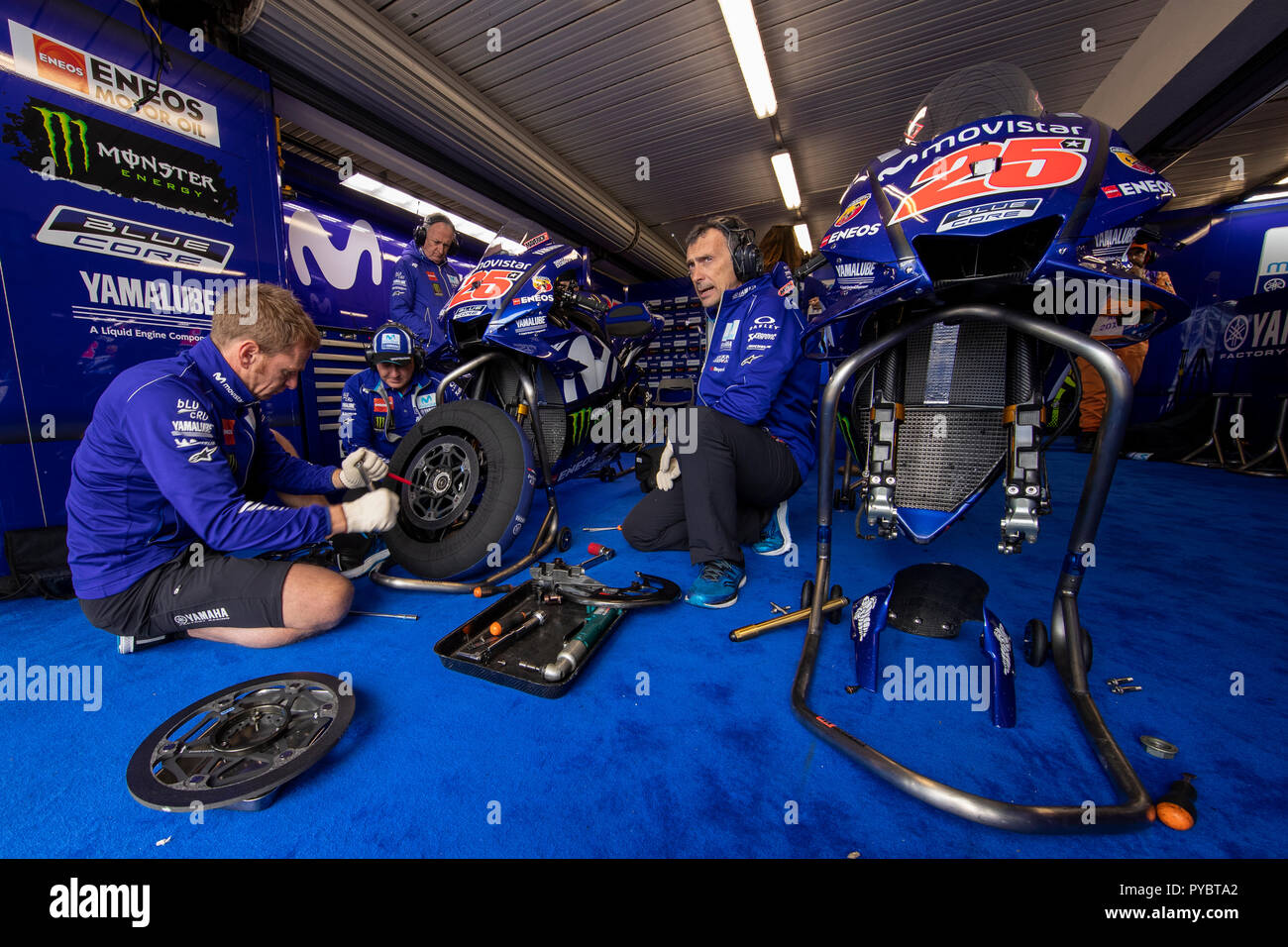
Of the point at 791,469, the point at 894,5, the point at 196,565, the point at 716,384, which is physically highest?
the point at 894,5

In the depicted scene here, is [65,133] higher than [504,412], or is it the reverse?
[65,133]

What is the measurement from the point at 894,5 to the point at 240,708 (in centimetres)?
554

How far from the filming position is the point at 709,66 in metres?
4.28

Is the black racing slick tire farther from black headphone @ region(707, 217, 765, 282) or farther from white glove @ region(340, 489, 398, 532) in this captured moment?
black headphone @ region(707, 217, 765, 282)

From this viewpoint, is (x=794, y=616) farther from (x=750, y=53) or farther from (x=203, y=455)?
(x=750, y=53)

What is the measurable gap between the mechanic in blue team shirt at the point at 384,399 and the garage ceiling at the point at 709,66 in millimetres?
2043

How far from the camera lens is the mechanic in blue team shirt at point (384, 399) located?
312cm

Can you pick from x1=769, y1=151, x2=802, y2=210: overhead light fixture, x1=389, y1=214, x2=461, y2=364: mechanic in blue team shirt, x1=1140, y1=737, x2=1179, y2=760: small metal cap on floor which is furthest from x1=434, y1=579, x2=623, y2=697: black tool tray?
x1=769, y1=151, x2=802, y2=210: overhead light fixture

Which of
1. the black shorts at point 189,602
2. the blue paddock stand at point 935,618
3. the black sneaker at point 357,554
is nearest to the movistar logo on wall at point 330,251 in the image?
the black sneaker at point 357,554

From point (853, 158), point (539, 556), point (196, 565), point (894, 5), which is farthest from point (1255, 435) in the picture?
point (196, 565)

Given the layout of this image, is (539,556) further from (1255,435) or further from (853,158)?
(1255,435)

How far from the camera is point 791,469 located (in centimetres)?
222

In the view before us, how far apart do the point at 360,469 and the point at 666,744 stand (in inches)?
62.3

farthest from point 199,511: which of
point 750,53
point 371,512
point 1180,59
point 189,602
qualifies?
point 1180,59
